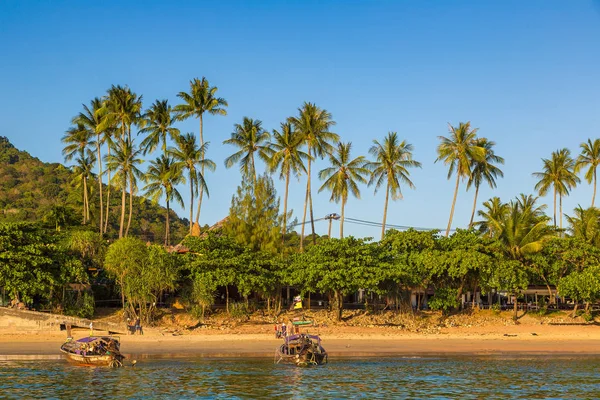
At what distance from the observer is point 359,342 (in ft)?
150

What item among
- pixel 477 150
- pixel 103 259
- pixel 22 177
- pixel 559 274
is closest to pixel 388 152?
pixel 477 150

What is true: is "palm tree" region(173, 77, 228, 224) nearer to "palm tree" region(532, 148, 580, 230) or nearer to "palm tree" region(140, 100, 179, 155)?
"palm tree" region(140, 100, 179, 155)

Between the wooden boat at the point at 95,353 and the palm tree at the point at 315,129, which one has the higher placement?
the palm tree at the point at 315,129

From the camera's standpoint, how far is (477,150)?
2729 inches

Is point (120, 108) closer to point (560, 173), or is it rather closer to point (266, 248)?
point (266, 248)

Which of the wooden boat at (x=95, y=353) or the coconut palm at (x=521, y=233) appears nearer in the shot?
the wooden boat at (x=95, y=353)

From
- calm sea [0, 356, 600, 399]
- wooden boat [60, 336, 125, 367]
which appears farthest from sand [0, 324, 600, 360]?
wooden boat [60, 336, 125, 367]

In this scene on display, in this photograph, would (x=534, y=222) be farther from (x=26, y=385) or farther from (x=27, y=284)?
(x=26, y=385)

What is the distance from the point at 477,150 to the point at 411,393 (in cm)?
4474

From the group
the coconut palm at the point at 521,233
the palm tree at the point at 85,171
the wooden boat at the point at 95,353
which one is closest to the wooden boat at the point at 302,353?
the wooden boat at the point at 95,353

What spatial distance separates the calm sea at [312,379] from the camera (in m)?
28.2

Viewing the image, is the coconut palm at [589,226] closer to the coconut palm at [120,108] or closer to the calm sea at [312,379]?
the calm sea at [312,379]

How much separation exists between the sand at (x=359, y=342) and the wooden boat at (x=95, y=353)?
12.7 ft

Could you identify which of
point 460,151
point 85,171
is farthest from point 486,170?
point 85,171
